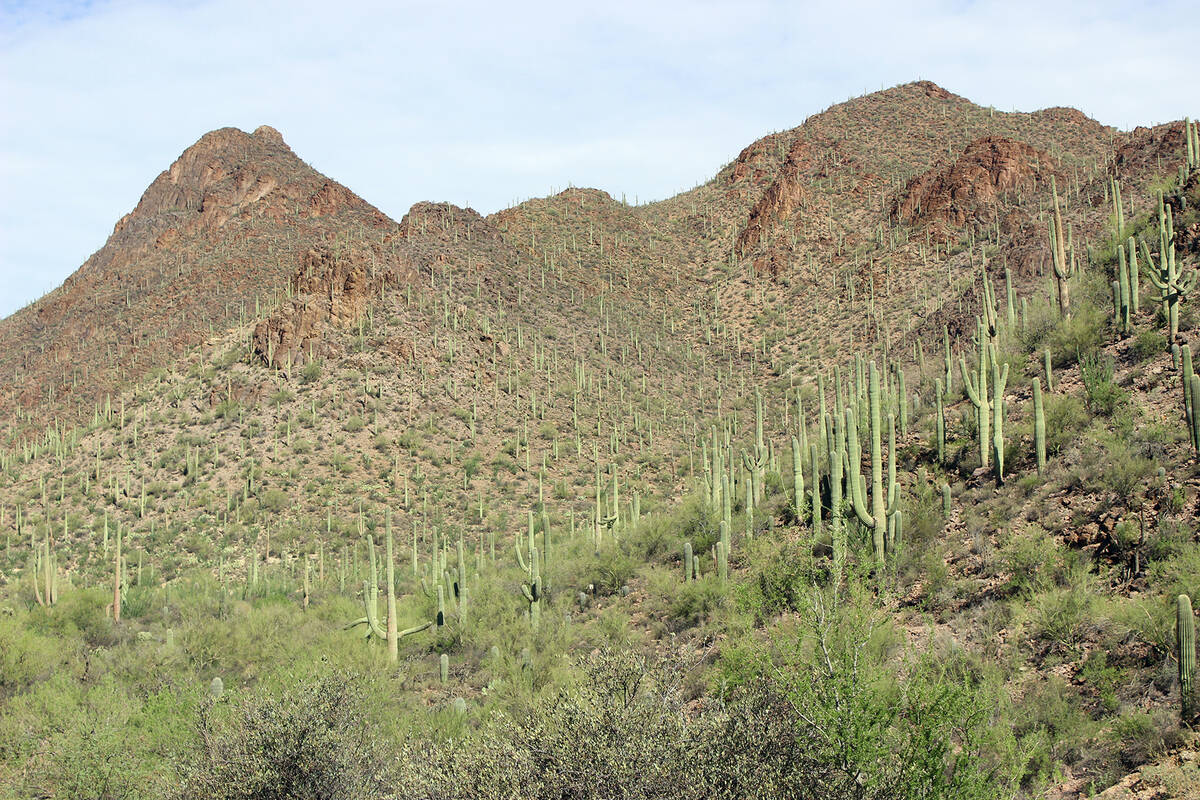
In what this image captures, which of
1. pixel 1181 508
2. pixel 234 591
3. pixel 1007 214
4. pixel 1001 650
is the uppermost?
pixel 1007 214

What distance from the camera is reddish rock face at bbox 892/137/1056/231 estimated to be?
5653 cm

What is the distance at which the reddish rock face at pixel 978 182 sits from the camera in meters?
56.5

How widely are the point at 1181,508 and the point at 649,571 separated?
1125 cm

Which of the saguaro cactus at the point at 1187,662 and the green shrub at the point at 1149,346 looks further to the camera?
the green shrub at the point at 1149,346

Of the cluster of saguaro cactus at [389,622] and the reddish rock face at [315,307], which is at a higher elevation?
the reddish rock face at [315,307]

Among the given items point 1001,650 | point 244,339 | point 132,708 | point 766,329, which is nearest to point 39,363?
point 244,339

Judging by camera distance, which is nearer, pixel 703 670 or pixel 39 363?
pixel 703 670

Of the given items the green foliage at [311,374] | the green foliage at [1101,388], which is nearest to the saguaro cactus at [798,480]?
the green foliage at [1101,388]

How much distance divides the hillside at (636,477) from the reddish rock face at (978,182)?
11.1 inches

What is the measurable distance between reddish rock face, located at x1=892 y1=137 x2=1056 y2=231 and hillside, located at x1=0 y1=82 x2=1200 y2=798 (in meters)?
0.28

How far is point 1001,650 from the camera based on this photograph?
13.3 m

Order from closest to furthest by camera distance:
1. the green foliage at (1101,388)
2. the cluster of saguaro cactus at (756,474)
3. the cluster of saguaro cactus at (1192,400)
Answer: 1. the cluster of saguaro cactus at (1192,400)
2. the green foliage at (1101,388)
3. the cluster of saguaro cactus at (756,474)

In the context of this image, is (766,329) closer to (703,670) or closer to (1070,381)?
(1070,381)

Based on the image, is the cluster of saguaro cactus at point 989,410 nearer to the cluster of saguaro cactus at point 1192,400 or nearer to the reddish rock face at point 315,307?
the cluster of saguaro cactus at point 1192,400
